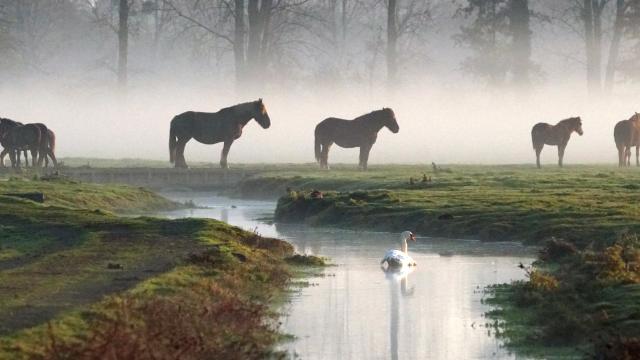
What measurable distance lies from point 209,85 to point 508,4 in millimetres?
44452

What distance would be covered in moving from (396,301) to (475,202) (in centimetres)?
2090

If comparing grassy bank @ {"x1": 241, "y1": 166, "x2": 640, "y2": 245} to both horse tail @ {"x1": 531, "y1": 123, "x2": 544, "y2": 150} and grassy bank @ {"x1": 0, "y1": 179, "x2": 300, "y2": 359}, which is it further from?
horse tail @ {"x1": 531, "y1": 123, "x2": 544, "y2": 150}

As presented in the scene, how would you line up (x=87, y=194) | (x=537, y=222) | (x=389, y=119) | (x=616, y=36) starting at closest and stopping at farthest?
(x=537, y=222)
(x=87, y=194)
(x=389, y=119)
(x=616, y=36)

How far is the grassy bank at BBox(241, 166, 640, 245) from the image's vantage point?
4344cm

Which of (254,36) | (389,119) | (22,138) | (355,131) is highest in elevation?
(254,36)

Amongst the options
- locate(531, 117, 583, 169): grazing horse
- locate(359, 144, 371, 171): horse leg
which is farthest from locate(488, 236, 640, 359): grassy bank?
locate(531, 117, 583, 169): grazing horse

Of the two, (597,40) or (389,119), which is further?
(597,40)

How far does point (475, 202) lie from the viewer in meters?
50.3

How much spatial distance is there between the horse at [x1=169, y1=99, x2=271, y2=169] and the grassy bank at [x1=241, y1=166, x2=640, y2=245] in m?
8.51

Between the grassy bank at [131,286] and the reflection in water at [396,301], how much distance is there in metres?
0.81

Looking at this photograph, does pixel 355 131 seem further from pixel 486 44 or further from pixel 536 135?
pixel 486 44

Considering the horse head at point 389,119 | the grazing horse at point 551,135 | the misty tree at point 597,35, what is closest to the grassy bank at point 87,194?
the horse head at point 389,119

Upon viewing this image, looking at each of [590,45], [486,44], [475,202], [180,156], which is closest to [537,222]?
[475,202]

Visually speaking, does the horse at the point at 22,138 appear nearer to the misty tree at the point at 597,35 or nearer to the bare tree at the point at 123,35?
the bare tree at the point at 123,35
